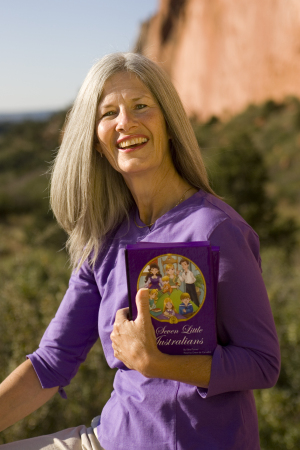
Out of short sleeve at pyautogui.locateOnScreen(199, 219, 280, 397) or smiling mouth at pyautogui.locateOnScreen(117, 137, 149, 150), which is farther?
smiling mouth at pyautogui.locateOnScreen(117, 137, 149, 150)

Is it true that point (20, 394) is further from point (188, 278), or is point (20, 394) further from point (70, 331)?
point (188, 278)

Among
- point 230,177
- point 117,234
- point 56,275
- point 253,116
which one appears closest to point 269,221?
point 230,177

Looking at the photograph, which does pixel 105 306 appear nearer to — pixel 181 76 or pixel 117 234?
pixel 117 234

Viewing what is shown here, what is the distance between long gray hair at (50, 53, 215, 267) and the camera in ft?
4.67

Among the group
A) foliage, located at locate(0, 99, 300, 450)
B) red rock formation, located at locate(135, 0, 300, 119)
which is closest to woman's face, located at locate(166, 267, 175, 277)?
foliage, located at locate(0, 99, 300, 450)

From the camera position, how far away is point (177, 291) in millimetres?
1100

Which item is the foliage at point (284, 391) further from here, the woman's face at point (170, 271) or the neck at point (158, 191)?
the woman's face at point (170, 271)

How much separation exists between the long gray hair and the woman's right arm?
39 centimetres

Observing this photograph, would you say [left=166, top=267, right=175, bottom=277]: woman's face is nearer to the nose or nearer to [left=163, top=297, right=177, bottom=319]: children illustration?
[left=163, top=297, right=177, bottom=319]: children illustration

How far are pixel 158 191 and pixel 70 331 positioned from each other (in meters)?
0.55

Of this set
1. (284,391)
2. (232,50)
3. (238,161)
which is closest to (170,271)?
(284,391)

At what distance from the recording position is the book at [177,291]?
3.56ft

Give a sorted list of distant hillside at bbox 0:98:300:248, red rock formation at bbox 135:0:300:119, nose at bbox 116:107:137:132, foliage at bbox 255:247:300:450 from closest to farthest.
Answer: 1. nose at bbox 116:107:137:132
2. foliage at bbox 255:247:300:450
3. distant hillside at bbox 0:98:300:248
4. red rock formation at bbox 135:0:300:119

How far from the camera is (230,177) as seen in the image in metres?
9.86
